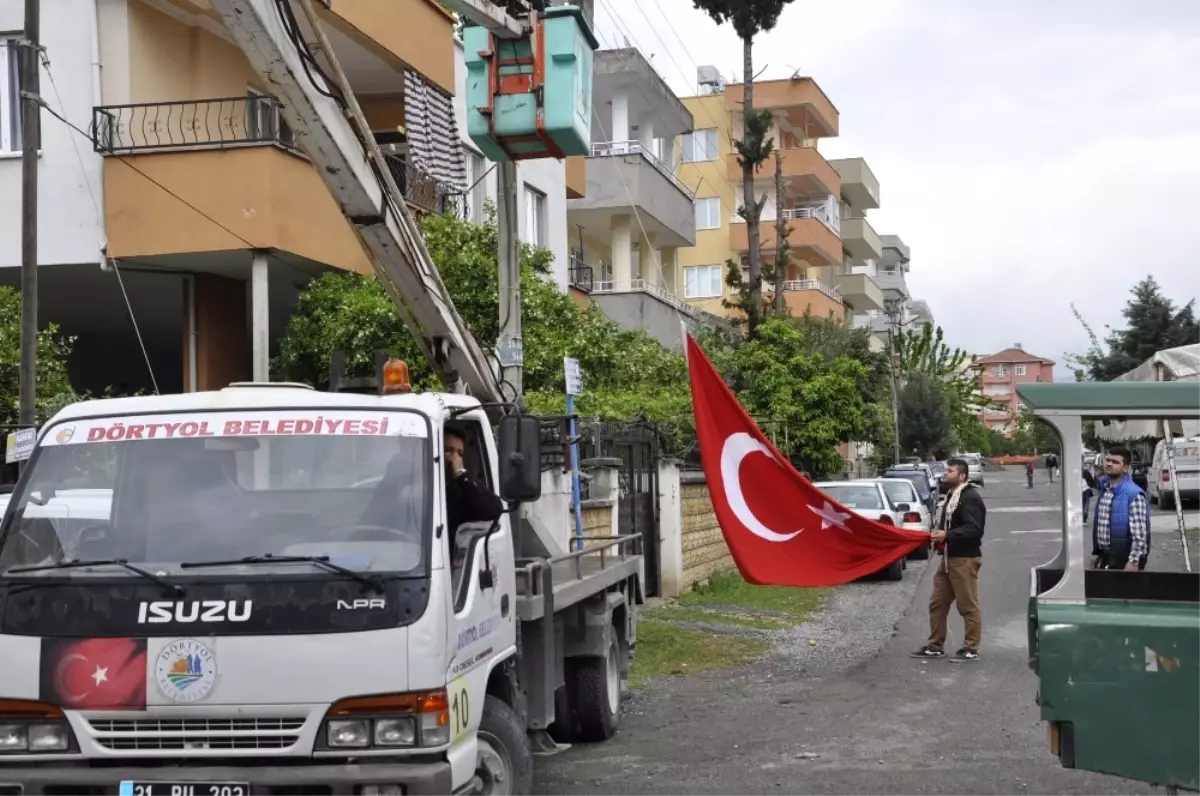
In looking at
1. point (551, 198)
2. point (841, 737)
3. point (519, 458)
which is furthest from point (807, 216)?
point (519, 458)

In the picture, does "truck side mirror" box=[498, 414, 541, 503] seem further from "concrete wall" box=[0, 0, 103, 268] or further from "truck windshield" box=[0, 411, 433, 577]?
"concrete wall" box=[0, 0, 103, 268]

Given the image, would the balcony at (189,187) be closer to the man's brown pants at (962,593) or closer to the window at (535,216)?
the man's brown pants at (962,593)

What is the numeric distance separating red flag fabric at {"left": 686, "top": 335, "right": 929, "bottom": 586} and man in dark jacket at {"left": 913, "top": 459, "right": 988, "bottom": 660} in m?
2.25

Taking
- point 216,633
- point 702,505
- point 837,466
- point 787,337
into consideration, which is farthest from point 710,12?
point 216,633

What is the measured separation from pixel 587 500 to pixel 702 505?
5.00 metres

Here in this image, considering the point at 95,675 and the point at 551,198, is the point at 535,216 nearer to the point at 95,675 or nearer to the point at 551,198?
the point at 551,198

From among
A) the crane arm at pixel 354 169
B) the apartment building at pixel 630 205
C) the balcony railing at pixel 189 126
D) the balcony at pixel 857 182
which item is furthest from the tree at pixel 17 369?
the balcony at pixel 857 182

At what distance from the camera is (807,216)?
5350 cm

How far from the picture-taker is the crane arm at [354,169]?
23.8 ft

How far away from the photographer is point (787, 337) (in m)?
29.8

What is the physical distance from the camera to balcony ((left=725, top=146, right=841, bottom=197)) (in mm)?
53000

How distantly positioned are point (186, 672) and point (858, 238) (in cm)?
6157

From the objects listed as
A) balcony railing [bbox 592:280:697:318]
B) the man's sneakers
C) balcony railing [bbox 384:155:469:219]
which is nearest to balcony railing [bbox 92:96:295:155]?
balcony railing [bbox 384:155:469:219]

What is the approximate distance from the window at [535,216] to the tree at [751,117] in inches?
280
